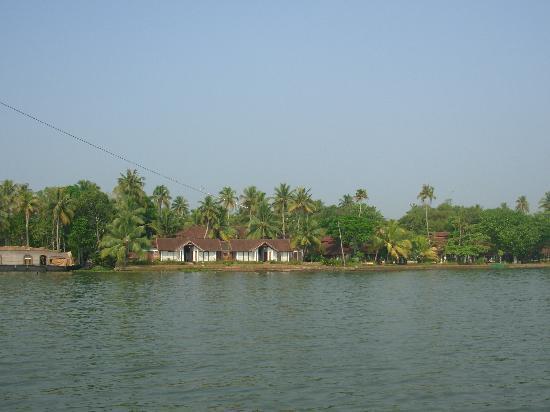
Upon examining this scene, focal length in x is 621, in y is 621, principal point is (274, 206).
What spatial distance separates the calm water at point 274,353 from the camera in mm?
19141

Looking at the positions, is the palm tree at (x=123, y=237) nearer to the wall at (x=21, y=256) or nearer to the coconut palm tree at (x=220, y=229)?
the wall at (x=21, y=256)

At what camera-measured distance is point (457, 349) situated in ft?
88.9

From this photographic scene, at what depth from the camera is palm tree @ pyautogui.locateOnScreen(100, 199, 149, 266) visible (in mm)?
89812

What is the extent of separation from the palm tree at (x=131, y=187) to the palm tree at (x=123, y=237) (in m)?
13.9

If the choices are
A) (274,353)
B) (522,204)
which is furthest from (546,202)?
(274,353)

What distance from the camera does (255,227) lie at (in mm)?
111125

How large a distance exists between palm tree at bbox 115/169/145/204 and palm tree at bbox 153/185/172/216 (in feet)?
41.9

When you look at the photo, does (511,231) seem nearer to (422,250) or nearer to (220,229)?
(422,250)

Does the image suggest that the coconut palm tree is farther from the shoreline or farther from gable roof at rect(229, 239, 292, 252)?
the shoreline

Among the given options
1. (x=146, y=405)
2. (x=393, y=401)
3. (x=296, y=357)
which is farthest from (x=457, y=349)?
(x=146, y=405)

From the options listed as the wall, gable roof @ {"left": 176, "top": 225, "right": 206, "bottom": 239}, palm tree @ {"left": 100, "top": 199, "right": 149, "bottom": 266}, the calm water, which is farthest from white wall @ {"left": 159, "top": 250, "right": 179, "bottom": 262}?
the calm water

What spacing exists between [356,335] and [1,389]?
658 inches

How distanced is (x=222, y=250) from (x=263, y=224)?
8.74 meters

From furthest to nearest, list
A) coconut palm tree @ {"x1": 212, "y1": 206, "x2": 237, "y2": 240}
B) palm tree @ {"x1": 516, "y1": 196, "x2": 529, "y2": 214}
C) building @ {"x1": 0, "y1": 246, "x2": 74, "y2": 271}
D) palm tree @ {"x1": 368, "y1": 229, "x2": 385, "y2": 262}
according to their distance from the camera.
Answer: palm tree @ {"x1": 516, "y1": 196, "x2": 529, "y2": 214}, coconut palm tree @ {"x1": 212, "y1": 206, "x2": 237, "y2": 240}, palm tree @ {"x1": 368, "y1": 229, "x2": 385, "y2": 262}, building @ {"x1": 0, "y1": 246, "x2": 74, "y2": 271}
